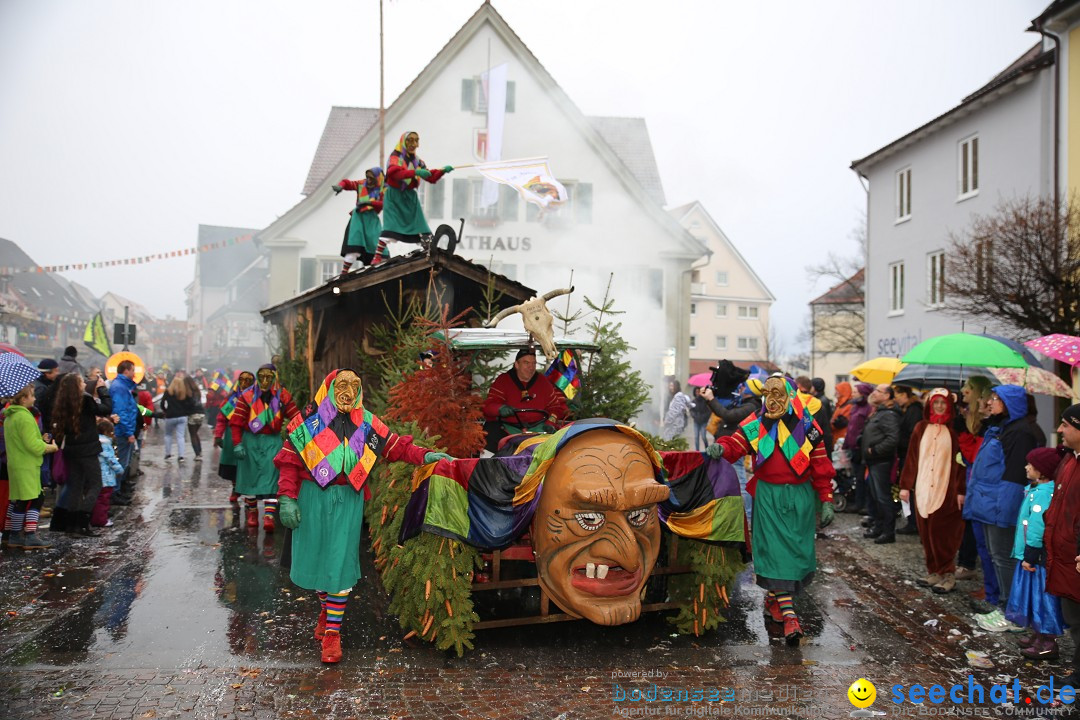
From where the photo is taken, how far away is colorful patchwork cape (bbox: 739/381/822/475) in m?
5.41

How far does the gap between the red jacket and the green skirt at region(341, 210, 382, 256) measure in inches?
304

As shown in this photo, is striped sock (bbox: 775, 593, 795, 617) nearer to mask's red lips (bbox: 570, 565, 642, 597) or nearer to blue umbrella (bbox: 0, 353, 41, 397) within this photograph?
mask's red lips (bbox: 570, 565, 642, 597)

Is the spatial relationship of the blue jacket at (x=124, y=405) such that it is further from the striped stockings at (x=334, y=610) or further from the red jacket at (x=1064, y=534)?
the red jacket at (x=1064, y=534)

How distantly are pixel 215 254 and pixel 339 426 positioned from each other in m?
56.8

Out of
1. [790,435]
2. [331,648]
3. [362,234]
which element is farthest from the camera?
[362,234]

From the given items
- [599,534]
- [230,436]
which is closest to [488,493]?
[599,534]

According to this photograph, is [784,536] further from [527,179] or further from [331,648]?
[527,179]

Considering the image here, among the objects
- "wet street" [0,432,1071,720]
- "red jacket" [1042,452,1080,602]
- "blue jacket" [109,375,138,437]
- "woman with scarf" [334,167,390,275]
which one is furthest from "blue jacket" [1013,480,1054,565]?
"blue jacket" [109,375,138,437]

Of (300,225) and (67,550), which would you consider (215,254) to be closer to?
(300,225)

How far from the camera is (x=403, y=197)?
955 cm

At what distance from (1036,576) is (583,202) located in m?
17.5

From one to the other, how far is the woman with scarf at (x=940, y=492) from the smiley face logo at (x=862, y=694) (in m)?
2.70

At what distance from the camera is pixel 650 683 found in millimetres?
4586

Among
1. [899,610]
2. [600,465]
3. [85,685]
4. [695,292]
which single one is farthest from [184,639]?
[695,292]
